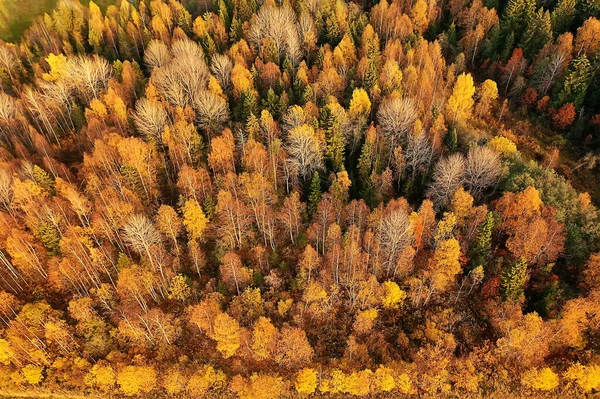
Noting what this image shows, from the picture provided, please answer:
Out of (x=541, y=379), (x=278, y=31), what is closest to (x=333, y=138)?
(x=278, y=31)

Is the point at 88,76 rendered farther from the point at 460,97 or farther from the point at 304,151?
the point at 460,97

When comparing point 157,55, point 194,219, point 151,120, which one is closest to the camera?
point 194,219

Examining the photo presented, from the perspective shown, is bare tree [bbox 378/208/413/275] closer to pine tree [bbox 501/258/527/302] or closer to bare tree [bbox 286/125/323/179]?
pine tree [bbox 501/258/527/302]

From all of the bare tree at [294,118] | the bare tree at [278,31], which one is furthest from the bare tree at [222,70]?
the bare tree at [294,118]

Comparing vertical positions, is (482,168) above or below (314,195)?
above

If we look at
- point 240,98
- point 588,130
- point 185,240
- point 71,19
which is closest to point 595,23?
point 588,130

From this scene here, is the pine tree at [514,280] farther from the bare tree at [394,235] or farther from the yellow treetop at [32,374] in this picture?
the yellow treetop at [32,374]

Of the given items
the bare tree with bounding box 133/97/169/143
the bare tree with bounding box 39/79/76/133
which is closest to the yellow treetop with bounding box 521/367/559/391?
the bare tree with bounding box 133/97/169/143
